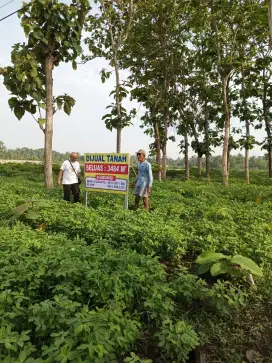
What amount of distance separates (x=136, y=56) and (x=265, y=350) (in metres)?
24.2

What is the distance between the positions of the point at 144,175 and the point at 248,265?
546 cm

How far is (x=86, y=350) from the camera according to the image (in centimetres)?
235

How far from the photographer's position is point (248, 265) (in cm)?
403

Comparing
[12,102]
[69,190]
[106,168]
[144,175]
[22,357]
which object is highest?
[12,102]

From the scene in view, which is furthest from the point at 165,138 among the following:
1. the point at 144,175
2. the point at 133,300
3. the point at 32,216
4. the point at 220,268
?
the point at 133,300

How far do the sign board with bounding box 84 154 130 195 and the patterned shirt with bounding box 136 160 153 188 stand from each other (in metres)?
0.48

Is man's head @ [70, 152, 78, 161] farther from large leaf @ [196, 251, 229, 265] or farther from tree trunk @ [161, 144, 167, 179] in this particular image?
tree trunk @ [161, 144, 167, 179]

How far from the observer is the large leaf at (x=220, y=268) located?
414cm

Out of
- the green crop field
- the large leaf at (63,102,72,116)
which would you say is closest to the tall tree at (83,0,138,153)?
the large leaf at (63,102,72,116)

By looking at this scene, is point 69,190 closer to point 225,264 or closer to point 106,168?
point 106,168

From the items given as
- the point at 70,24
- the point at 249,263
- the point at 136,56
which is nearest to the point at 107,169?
the point at 249,263

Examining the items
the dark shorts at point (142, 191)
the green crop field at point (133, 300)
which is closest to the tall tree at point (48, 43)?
the dark shorts at point (142, 191)

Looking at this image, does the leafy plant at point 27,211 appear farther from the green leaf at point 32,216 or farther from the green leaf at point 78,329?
the green leaf at point 78,329

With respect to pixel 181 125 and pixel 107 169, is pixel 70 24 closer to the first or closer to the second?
pixel 107 169
